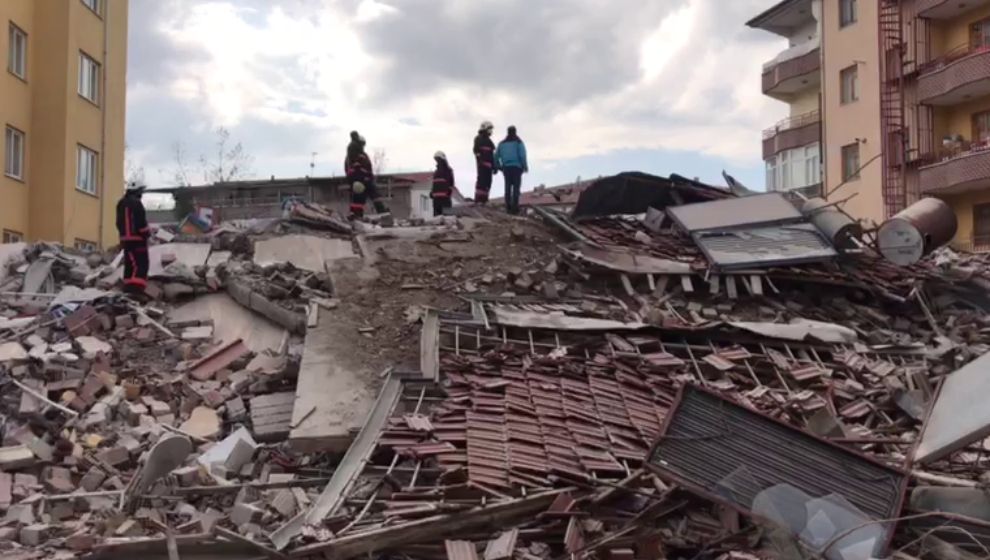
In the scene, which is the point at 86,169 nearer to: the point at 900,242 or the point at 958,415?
the point at 900,242

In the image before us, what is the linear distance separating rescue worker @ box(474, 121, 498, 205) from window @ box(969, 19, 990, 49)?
54.6 ft

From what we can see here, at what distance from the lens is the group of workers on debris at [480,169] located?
13.6m

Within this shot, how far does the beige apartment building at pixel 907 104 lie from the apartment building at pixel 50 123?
19.7 meters

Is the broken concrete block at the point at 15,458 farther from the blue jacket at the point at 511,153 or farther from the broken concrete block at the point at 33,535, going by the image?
the blue jacket at the point at 511,153

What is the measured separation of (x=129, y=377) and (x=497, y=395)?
3.77 meters

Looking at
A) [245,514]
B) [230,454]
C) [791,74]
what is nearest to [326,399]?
[230,454]

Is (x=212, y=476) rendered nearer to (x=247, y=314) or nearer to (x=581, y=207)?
(x=247, y=314)

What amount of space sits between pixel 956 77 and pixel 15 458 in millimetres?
24172

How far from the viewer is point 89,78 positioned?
71.5 feet

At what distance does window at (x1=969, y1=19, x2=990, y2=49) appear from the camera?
23.3 meters

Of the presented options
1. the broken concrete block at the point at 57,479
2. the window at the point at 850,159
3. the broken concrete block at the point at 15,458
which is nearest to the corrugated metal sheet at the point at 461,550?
the broken concrete block at the point at 57,479

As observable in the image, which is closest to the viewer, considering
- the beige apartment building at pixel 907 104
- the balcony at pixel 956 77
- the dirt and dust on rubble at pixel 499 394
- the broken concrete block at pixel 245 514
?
the dirt and dust on rubble at pixel 499 394

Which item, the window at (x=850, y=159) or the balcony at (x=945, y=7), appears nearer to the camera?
the balcony at (x=945, y=7)

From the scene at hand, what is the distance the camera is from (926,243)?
11.1 m
